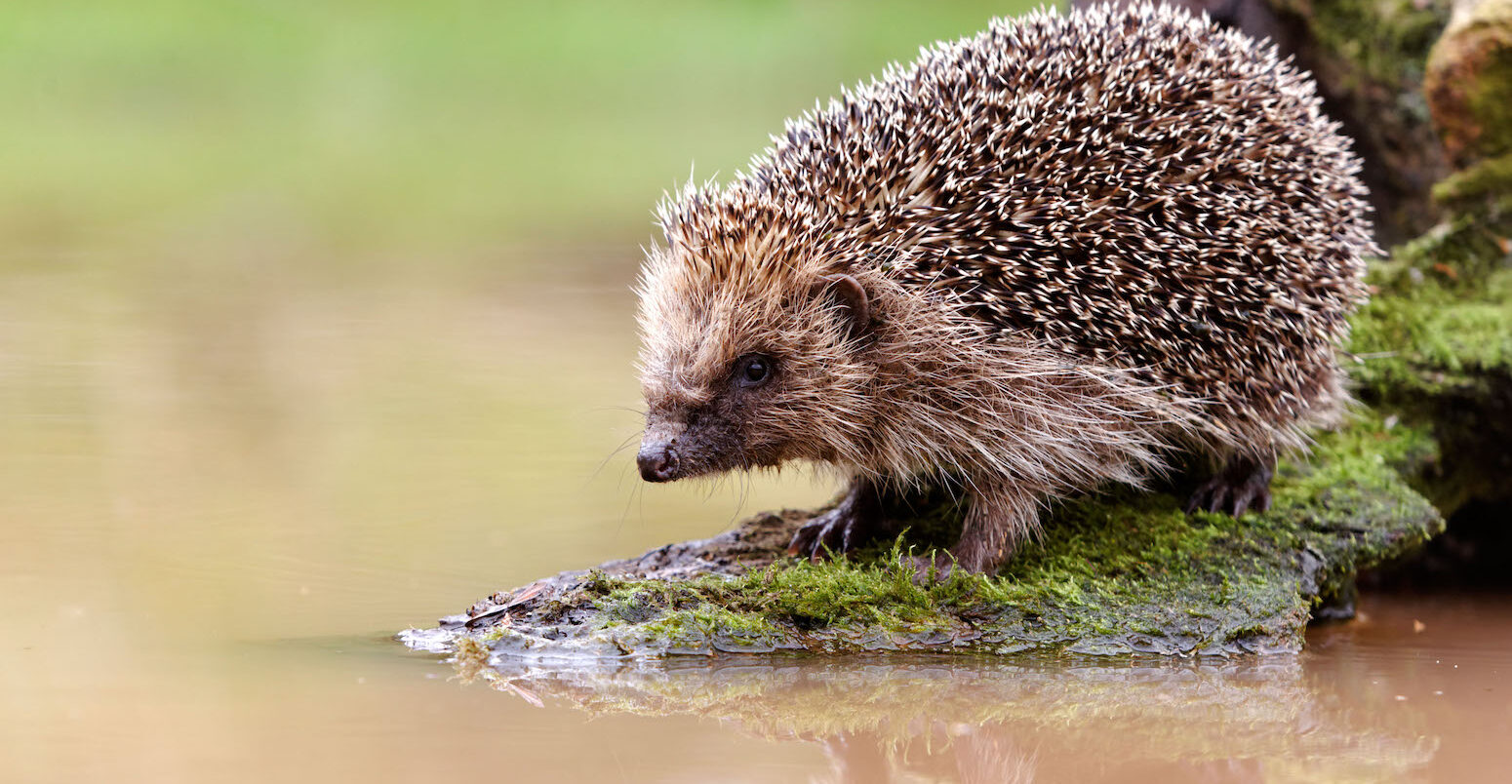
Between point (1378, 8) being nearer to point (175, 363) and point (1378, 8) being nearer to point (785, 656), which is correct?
point (785, 656)

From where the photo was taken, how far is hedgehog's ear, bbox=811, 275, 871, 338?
19.5 feet

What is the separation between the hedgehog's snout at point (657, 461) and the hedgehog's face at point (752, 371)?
0.02 m

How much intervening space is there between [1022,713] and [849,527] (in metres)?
1.49

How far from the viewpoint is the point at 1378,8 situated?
10.1m

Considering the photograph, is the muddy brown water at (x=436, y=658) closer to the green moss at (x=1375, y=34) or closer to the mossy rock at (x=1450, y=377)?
the mossy rock at (x=1450, y=377)

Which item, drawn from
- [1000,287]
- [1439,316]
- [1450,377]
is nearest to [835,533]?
[1000,287]

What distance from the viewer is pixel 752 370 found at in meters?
Answer: 6.07

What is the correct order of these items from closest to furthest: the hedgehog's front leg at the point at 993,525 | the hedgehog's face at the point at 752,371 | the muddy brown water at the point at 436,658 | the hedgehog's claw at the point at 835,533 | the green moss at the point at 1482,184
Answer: the muddy brown water at the point at 436,658 → the hedgehog's face at the point at 752,371 → the hedgehog's front leg at the point at 993,525 → the hedgehog's claw at the point at 835,533 → the green moss at the point at 1482,184

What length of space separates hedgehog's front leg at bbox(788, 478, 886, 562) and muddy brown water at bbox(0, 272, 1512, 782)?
726 millimetres

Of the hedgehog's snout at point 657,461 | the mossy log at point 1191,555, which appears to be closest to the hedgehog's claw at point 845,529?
the mossy log at point 1191,555

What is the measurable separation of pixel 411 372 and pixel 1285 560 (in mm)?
5899

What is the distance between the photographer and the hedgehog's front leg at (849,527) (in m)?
6.57

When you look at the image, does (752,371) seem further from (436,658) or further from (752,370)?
(436,658)

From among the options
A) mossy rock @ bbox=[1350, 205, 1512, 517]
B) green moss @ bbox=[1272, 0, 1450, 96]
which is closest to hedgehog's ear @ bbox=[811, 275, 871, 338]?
mossy rock @ bbox=[1350, 205, 1512, 517]
